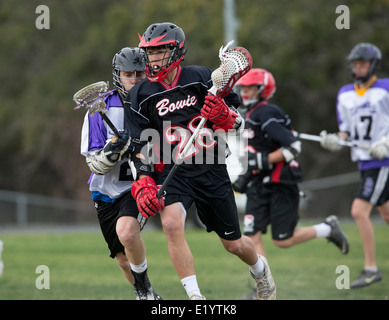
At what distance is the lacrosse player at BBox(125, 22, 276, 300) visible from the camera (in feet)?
17.8

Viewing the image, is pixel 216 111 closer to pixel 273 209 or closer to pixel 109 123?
pixel 109 123

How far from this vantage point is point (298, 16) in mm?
21203

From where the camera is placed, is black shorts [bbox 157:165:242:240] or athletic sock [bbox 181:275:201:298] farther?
black shorts [bbox 157:165:242:240]

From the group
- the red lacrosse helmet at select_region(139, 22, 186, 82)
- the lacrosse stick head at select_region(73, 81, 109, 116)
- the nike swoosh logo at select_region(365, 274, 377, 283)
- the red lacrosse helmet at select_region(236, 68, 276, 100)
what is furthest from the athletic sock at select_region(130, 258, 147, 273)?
the nike swoosh logo at select_region(365, 274, 377, 283)

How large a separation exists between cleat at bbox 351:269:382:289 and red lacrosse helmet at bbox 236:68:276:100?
2166 mm

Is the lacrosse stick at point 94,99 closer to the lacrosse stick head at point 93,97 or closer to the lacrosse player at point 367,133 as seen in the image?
the lacrosse stick head at point 93,97

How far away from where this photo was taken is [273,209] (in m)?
7.56

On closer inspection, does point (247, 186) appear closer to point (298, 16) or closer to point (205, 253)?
point (205, 253)

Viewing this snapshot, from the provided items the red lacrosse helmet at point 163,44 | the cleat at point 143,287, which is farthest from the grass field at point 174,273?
the red lacrosse helmet at point 163,44

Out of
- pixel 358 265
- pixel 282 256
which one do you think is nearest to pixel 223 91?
pixel 358 265

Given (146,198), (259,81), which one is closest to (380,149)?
(259,81)

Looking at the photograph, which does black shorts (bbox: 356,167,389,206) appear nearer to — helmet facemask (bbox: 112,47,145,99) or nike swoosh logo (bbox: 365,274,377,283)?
nike swoosh logo (bbox: 365,274,377,283)

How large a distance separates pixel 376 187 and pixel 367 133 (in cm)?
63

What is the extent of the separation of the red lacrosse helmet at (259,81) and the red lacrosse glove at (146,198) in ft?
8.06
